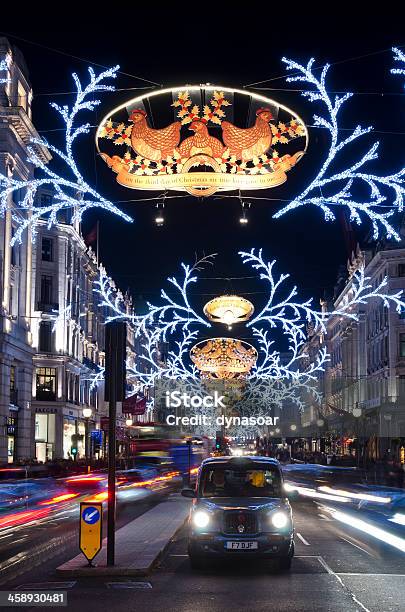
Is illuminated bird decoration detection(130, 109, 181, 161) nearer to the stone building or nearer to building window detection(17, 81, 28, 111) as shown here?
the stone building

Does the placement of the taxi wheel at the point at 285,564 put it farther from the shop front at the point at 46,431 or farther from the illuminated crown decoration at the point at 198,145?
the shop front at the point at 46,431

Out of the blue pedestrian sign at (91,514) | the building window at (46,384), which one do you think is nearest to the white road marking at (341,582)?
the blue pedestrian sign at (91,514)

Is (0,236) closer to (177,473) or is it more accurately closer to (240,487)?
(177,473)

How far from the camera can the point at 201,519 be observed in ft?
49.8

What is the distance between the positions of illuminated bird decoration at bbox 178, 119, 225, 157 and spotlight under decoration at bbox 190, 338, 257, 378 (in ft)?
96.1

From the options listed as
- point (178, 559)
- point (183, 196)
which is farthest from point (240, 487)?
point (183, 196)

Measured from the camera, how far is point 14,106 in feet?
161

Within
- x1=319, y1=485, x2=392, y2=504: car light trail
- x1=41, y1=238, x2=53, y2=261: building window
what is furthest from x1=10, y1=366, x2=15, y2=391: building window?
x1=319, y1=485, x2=392, y2=504: car light trail

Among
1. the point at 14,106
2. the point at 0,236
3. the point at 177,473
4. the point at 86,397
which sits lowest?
the point at 177,473

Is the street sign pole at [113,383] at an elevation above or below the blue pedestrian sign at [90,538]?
above

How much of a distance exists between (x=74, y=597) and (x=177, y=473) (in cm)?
5479

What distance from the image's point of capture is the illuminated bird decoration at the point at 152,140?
15.6m

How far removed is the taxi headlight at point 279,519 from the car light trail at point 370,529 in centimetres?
422

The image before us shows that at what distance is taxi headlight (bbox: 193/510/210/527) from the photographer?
49.6ft
